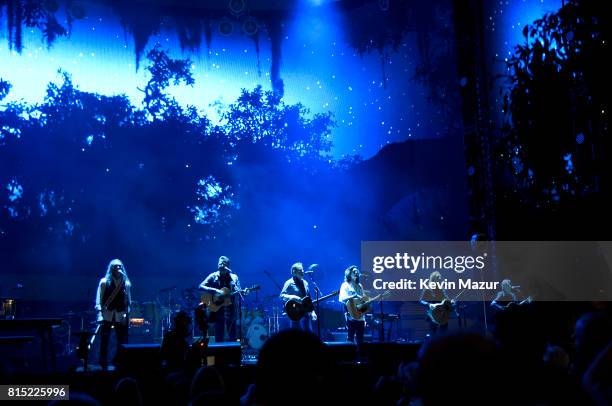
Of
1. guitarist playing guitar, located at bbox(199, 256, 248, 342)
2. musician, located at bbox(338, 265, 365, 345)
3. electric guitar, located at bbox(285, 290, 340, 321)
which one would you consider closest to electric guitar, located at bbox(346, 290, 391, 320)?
musician, located at bbox(338, 265, 365, 345)

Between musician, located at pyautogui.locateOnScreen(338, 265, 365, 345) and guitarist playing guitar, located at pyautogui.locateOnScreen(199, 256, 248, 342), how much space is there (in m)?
2.12

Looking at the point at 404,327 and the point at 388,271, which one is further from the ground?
the point at 388,271

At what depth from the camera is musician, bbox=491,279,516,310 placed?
1210 centimetres

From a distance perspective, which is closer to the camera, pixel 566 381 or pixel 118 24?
pixel 566 381

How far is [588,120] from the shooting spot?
10.6 m

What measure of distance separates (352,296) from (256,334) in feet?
13.0

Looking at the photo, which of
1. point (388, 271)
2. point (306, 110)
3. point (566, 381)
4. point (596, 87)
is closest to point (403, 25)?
point (306, 110)

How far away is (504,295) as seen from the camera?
482 inches

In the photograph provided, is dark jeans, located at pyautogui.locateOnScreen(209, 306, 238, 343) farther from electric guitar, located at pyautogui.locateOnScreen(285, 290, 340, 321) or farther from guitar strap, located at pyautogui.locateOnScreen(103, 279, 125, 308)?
guitar strap, located at pyautogui.locateOnScreen(103, 279, 125, 308)

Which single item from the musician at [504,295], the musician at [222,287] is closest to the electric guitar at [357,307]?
the musician at [222,287]

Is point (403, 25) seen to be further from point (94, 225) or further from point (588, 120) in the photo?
point (94, 225)

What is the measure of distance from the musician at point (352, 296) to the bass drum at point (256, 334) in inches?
140

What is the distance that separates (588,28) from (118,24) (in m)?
13.3

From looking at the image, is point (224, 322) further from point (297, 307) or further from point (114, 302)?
point (114, 302)
